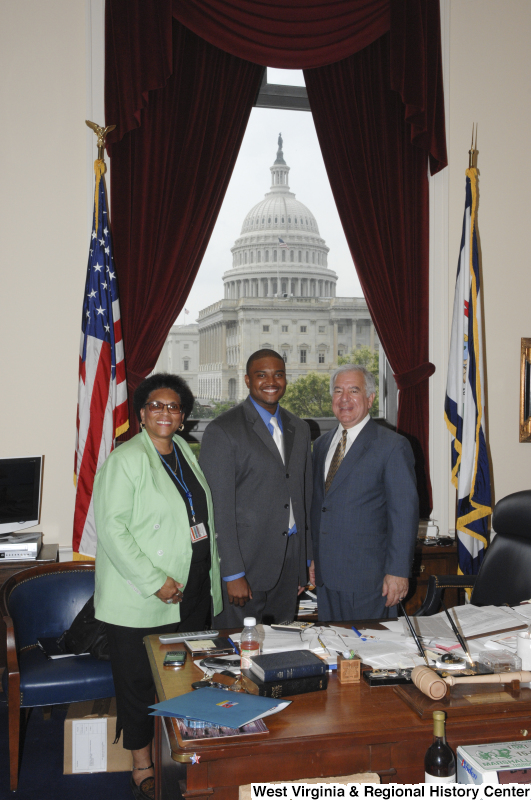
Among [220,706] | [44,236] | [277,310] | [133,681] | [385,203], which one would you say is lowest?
[133,681]

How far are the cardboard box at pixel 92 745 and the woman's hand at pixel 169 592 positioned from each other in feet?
2.78

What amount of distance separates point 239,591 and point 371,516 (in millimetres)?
647

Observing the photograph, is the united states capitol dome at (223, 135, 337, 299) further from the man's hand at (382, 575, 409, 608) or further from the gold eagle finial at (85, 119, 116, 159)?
the man's hand at (382, 575, 409, 608)

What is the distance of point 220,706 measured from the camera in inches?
71.5

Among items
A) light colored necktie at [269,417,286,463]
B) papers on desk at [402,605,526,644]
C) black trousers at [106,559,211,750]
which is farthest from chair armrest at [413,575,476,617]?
black trousers at [106,559,211,750]

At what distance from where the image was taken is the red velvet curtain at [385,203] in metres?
4.49

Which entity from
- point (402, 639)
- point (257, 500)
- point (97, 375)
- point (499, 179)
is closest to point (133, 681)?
point (257, 500)

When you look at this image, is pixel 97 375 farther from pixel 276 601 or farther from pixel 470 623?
pixel 470 623

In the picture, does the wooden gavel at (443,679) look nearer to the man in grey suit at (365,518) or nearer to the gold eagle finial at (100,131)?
the man in grey suit at (365,518)

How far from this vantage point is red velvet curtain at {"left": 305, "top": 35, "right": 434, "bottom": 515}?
14.7 feet

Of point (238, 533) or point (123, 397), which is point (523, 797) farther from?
point (123, 397)

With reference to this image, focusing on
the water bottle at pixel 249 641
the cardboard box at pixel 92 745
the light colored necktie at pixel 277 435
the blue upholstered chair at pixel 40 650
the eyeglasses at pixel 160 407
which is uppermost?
the eyeglasses at pixel 160 407

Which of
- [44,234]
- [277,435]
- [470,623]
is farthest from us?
[44,234]

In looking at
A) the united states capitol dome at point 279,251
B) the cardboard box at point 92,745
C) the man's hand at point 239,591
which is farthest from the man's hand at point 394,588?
the united states capitol dome at point 279,251
